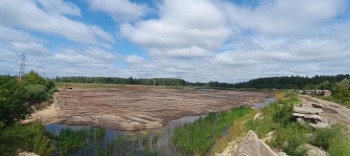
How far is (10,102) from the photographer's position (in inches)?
684

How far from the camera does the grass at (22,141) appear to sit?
1452 centimetres

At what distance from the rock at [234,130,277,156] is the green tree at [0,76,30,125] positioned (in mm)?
12745

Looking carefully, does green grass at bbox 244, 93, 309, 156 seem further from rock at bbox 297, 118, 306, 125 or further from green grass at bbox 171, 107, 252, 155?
green grass at bbox 171, 107, 252, 155

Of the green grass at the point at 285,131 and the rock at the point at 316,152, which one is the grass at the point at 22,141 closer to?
the green grass at the point at 285,131

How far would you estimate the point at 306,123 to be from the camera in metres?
18.8

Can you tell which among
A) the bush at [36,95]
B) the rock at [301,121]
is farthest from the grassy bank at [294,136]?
the bush at [36,95]

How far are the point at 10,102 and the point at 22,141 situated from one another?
3083 millimetres

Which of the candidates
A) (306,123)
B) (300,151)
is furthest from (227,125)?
(300,151)

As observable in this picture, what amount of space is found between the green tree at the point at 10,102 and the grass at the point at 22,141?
102cm

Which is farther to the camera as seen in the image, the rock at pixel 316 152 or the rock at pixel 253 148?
the rock at pixel 316 152

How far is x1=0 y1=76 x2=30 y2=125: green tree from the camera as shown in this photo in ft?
55.0

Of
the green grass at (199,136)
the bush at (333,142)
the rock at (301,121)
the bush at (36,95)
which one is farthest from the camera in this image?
the bush at (36,95)

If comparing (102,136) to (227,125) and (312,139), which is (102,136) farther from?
(312,139)

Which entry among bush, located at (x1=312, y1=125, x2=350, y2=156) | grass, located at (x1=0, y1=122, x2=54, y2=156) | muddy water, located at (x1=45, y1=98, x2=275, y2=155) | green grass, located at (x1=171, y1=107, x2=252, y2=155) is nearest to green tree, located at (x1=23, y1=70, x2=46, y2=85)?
muddy water, located at (x1=45, y1=98, x2=275, y2=155)
